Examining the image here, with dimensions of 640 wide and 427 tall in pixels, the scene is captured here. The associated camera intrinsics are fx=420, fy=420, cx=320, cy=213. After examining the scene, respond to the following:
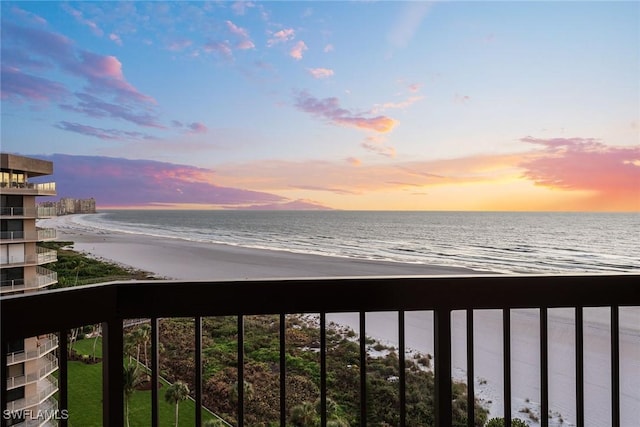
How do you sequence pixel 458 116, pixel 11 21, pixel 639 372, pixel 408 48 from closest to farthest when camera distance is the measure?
pixel 11 21, pixel 408 48, pixel 639 372, pixel 458 116

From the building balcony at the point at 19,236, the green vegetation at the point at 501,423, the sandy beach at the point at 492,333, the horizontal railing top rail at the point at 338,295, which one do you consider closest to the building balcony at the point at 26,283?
the building balcony at the point at 19,236

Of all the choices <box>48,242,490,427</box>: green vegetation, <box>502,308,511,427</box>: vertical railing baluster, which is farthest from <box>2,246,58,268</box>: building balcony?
<box>502,308,511,427</box>: vertical railing baluster

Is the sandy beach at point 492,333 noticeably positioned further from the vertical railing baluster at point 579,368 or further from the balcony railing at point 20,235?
the balcony railing at point 20,235

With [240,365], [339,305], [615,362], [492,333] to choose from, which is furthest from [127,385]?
[492,333]

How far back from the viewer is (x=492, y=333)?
1182 cm

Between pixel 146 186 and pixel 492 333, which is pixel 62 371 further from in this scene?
pixel 146 186

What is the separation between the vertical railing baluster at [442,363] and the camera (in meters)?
1.22

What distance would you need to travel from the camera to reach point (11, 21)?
7.03 metres

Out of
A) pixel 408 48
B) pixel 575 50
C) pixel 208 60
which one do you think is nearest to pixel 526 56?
pixel 575 50

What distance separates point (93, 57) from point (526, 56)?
434 inches

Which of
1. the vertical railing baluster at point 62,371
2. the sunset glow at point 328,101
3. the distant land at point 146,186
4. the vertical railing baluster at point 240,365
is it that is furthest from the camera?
the distant land at point 146,186

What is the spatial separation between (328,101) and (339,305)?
42.6 ft

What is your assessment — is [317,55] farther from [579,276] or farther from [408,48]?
[579,276]

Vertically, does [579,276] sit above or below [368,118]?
below
